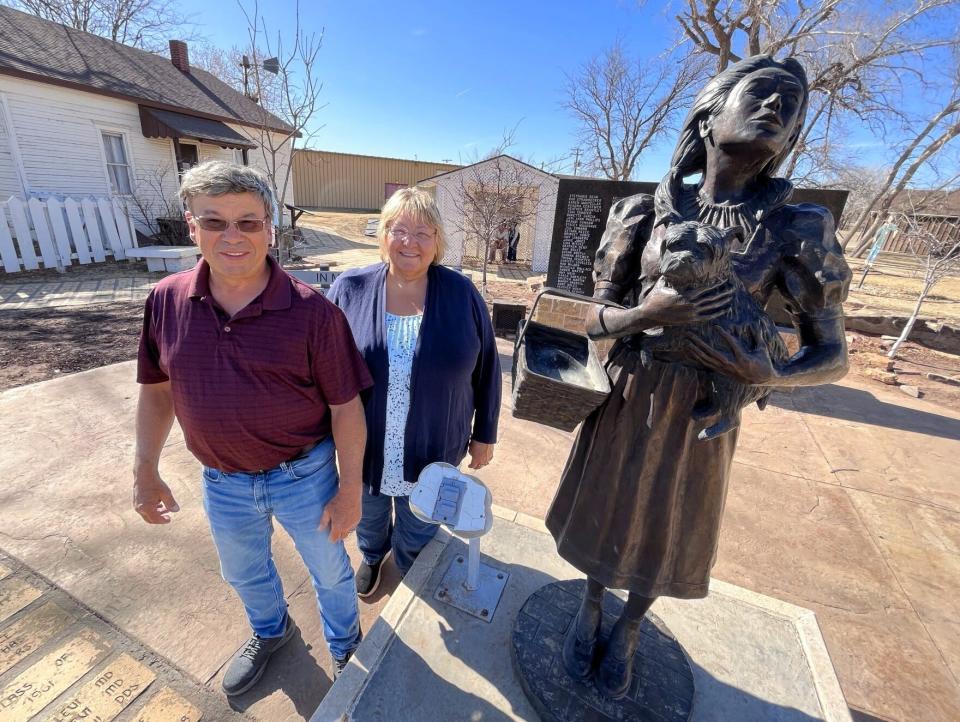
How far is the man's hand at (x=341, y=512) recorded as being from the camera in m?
1.68

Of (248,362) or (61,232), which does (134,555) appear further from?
(61,232)

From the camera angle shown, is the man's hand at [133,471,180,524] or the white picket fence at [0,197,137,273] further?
the white picket fence at [0,197,137,273]

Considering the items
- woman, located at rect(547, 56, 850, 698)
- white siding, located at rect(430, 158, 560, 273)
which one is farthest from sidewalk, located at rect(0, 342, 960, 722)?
white siding, located at rect(430, 158, 560, 273)

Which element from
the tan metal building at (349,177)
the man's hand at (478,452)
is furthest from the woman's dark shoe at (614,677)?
the tan metal building at (349,177)

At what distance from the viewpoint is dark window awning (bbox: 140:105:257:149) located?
11125 mm

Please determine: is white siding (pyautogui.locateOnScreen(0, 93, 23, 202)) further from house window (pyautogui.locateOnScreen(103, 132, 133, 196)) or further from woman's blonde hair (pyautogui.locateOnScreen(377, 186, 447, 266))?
woman's blonde hair (pyautogui.locateOnScreen(377, 186, 447, 266))

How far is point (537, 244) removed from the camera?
13891mm

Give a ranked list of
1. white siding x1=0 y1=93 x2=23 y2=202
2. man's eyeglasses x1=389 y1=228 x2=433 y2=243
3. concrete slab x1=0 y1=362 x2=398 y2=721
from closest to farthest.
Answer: man's eyeglasses x1=389 y1=228 x2=433 y2=243 < concrete slab x1=0 y1=362 x2=398 y2=721 < white siding x1=0 y1=93 x2=23 y2=202

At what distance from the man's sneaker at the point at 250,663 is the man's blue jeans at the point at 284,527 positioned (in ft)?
0.27

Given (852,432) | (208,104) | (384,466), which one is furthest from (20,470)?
(208,104)

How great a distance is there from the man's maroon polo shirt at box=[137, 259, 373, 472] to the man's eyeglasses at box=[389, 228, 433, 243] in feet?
1.45

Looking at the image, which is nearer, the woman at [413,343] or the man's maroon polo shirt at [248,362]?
the man's maroon polo shirt at [248,362]

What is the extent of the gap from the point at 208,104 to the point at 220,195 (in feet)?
52.4

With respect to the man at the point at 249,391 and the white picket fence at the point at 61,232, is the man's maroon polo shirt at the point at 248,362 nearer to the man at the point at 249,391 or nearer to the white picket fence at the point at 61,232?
the man at the point at 249,391
